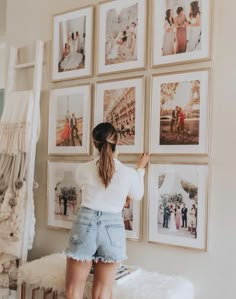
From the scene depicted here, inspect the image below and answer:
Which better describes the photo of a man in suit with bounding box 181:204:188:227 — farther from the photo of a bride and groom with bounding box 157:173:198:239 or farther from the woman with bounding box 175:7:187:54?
the woman with bounding box 175:7:187:54

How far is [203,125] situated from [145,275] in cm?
98

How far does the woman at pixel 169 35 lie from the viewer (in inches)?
92.0

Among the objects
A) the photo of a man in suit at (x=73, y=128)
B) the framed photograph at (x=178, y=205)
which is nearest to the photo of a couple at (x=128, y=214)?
the framed photograph at (x=178, y=205)

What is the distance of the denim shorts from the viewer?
6.75ft

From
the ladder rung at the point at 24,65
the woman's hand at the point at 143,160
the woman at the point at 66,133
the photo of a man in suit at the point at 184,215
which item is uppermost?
the ladder rung at the point at 24,65

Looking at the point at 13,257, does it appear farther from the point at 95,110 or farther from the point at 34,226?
the point at 95,110

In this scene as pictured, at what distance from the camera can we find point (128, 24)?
252cm

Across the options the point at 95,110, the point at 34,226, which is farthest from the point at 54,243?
the point at 95,110

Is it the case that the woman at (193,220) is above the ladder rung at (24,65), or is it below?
below

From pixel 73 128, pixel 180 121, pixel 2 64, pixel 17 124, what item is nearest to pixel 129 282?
pixel 180 121

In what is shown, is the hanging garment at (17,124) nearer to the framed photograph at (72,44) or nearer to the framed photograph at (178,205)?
the framed photograph at (72,44)

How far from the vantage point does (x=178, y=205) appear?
89.8 inches

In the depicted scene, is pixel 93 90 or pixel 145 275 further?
pixel 93 90

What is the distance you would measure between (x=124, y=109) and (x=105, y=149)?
50 centimetres
